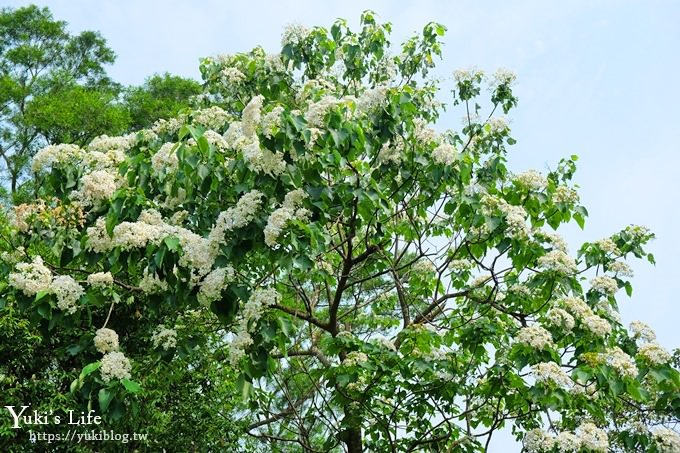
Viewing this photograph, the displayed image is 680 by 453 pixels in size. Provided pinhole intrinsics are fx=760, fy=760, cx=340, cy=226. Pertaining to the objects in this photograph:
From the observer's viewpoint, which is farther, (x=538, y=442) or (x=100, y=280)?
(x=538, y=442)

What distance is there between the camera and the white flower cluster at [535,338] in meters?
3.88

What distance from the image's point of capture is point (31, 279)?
3.44m

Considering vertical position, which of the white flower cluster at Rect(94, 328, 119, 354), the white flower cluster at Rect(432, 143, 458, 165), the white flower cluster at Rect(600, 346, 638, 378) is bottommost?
the white flower cluster at Rect(94, 328, 119, 354)

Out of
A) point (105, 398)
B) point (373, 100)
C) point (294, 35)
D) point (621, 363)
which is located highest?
point (294, 35)

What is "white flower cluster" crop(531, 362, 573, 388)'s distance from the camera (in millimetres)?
3703

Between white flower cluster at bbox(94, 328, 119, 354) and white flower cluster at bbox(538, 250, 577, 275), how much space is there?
90.8 inches

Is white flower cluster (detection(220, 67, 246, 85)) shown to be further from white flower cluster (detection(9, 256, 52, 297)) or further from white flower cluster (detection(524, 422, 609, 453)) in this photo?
white flower cluster (detection(524, 422, 609, 453))

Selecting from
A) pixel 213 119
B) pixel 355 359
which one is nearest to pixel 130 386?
pixel 355 359

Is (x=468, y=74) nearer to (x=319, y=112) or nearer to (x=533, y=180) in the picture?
(x=533, y=180)

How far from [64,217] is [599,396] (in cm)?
309

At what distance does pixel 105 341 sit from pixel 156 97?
9.64m

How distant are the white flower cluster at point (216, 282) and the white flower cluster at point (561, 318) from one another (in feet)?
6.17

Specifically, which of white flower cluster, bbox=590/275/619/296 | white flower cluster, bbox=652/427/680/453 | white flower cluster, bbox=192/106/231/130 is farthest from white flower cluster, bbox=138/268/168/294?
white flower cluster, bbox=652/427/680/453

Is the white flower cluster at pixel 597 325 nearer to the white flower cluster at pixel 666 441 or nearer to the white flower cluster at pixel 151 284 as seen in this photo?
the white flower cluster at pixel 666 441
